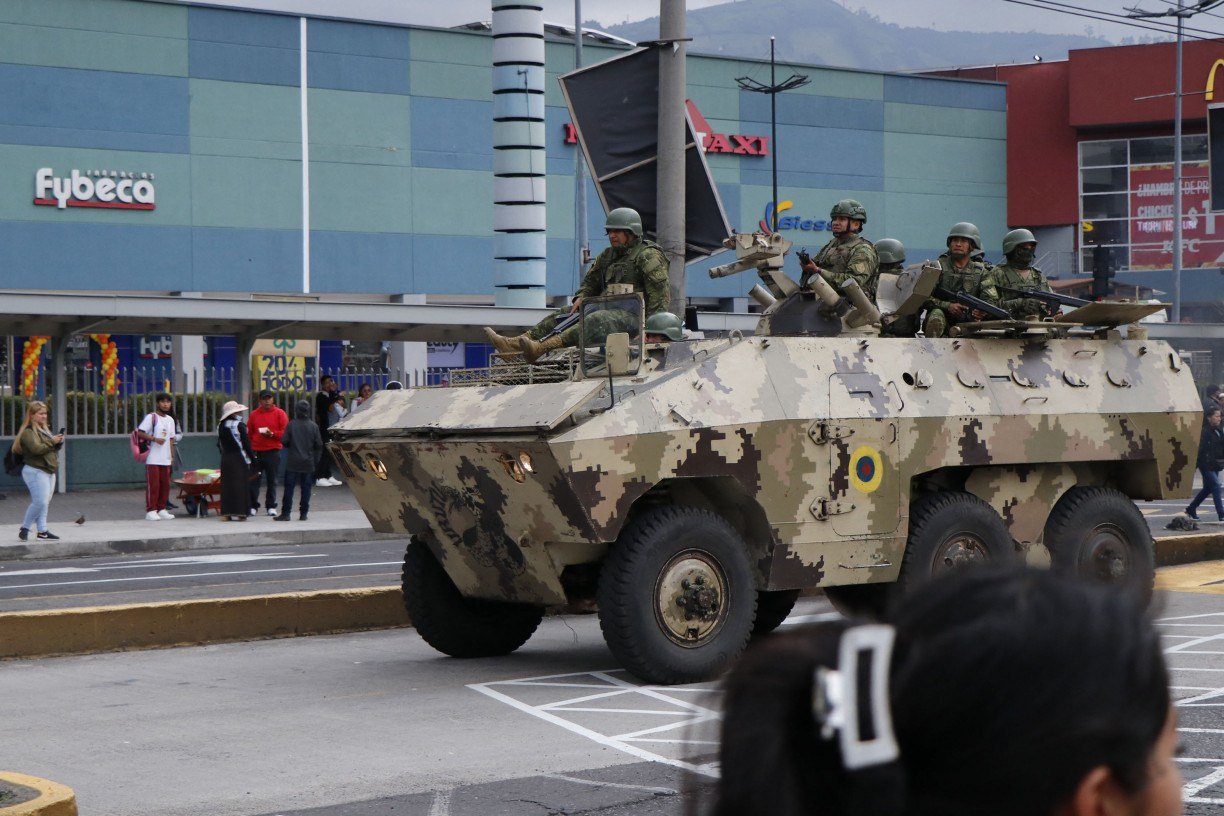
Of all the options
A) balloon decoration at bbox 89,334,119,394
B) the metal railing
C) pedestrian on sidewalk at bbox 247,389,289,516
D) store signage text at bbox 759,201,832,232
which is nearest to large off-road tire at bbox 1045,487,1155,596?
pedestrian on sidewalk at bbox 247,389,289,516

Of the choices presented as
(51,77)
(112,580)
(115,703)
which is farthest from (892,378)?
(51,77)

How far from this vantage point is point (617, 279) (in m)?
10.5

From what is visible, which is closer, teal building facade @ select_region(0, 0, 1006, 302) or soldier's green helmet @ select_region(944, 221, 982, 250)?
soldier's green helmet @ select_region(944, 221, 982, 250)

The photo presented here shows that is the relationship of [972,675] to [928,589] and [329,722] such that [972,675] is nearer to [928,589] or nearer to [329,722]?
[928,589]

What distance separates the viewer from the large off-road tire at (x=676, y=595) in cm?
862

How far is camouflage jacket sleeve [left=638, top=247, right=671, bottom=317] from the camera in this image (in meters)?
10.3

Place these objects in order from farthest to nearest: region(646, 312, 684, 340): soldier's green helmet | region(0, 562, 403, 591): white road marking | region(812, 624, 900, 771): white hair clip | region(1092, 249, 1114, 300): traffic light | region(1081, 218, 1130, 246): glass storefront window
→ region(1081, 218, 1130, 246): glass storefront window
region(1092, 249, 1114, 300): traffic light
region(0, 562, 403, 591): white road marking
region(646, 312, 684, 340): soldier's green helmet
region(812, 624, 900, 771): white hair clip

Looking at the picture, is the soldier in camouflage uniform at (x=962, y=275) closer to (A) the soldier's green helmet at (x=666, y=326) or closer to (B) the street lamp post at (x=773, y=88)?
(A) the soldier's green helmet at (x=666, y=326)

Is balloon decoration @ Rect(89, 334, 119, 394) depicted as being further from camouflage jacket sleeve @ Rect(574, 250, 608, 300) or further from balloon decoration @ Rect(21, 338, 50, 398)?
camouflage jacket sleeve @ Rect(574, 250, 608, 300)

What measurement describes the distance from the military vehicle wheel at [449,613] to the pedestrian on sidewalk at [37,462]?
9.22m

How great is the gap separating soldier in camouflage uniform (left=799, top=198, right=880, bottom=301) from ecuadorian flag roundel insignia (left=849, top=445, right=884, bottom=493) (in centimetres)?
132

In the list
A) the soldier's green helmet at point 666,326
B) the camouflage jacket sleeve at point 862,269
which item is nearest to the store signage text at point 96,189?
the camouflage jacket sleeve at point 862,269

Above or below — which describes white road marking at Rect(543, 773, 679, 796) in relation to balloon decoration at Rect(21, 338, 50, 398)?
below

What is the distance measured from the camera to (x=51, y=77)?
3425 cm
